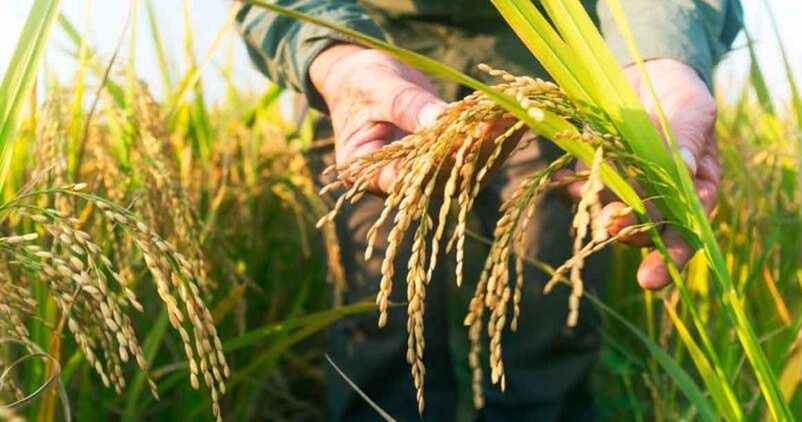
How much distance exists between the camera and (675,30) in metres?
1.74

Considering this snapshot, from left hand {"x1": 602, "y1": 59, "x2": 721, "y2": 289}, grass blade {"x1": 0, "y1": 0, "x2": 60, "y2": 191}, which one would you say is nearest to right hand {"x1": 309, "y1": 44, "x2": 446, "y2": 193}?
left hand {"x1": 602, "y1": 59, "x2": 721, "y2": 289}

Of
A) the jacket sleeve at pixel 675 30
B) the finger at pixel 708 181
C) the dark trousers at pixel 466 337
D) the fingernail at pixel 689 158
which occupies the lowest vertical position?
the dark trousers at pixel 466 337

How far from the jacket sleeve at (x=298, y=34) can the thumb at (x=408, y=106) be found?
278mm

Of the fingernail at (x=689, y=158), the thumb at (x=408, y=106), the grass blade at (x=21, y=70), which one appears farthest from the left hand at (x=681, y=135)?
the grass blade at (x=21, y=70)

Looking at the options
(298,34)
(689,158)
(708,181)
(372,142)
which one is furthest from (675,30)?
(298,34)

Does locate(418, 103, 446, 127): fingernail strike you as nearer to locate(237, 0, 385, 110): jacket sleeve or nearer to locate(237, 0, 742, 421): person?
locate(237, 0, 742, 421): person

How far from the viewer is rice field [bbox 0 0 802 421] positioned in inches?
40.0

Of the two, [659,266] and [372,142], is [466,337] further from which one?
[659,266]

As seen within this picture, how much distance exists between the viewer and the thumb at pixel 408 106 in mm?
1441

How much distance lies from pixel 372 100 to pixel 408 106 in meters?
0.13

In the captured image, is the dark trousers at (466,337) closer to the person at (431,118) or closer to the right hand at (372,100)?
the person at (431,118)

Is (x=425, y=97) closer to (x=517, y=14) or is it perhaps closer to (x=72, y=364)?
(x=517, y=14)

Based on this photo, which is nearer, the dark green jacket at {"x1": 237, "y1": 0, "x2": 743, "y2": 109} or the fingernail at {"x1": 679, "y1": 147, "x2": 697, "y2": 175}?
the fingernail at {"x1": 679, "y1": 147, "x2": 697, "y2": 175}

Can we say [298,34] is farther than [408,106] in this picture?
Yes
